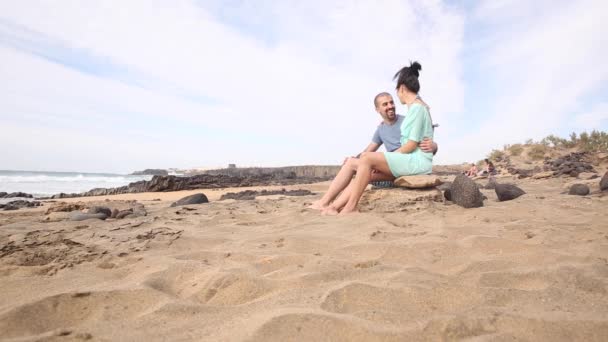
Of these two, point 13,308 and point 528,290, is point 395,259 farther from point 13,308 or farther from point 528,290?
point 13,308

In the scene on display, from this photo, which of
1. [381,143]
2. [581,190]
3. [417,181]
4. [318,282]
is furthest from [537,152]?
[318,282]

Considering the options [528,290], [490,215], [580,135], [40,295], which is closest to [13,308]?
[40,295]

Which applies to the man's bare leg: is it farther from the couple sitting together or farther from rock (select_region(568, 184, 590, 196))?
rock (select_region(568, 184, 590, 196))

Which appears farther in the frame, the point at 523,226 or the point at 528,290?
the point at 523,226

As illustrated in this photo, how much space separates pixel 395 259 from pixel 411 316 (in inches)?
36.1

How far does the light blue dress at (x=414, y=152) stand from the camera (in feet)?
14.8

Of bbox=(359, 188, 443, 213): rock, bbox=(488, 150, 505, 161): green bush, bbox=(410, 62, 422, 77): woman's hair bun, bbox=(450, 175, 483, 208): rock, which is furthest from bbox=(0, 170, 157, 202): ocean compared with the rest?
bbox=(488, 150, 505, 161): green bush

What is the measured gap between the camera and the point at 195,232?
11.7 ft

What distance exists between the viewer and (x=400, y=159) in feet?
15.4

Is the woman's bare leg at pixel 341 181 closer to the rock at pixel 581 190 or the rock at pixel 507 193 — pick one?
the rock at pixel 507 193

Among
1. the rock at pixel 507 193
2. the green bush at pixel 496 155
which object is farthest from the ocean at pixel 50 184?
the green bush at pixel 496 155

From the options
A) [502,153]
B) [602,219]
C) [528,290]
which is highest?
[502,153]

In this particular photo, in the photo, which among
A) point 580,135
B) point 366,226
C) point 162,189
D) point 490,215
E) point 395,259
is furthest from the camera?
point 580,135

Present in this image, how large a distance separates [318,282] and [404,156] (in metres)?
3.05
